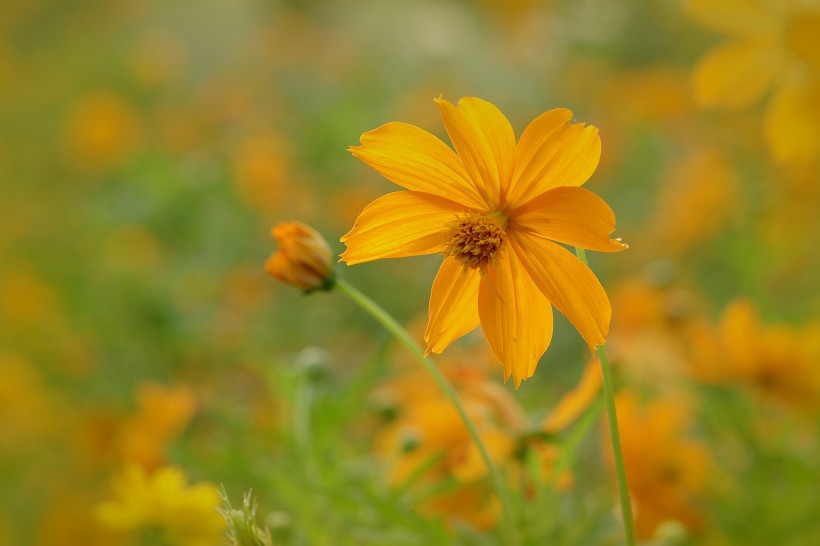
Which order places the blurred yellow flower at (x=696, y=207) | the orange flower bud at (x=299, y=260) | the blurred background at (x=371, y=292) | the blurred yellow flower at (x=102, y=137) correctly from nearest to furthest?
the orange flower bud at (x=299, y=260) < the blurred background at (x=371, y=292) < the blurred yellow flower at (x=696, y=207) < the blurred yellow flower at (x=102, y=137)

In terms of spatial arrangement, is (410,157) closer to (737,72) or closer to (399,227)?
(399,227)

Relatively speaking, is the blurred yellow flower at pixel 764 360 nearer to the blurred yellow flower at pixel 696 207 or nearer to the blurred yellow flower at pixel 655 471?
the blurred yellow flower at pixel 655 471

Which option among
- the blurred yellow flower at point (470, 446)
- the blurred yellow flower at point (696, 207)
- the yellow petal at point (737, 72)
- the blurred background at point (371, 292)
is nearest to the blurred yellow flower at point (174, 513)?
the blurred background at point (371, 292)

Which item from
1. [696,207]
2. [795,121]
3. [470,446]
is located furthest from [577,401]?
[696,207]

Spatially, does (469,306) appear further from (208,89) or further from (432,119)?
(208,89)

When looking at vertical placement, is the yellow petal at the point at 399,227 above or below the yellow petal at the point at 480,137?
below
